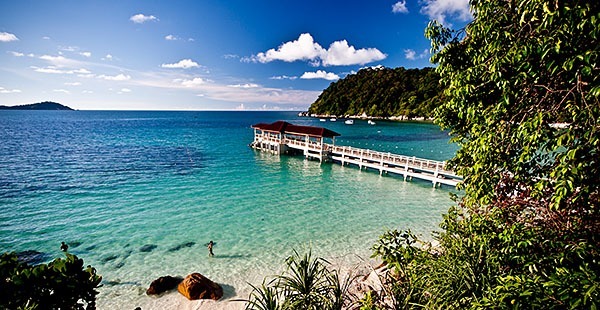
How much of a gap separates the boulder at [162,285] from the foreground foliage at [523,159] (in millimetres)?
7569

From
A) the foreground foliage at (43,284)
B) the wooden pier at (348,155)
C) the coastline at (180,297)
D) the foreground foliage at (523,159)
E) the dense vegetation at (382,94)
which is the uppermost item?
the dense vegetation at (382,94)

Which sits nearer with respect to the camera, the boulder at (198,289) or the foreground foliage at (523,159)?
the foreground foliage at (523,159)

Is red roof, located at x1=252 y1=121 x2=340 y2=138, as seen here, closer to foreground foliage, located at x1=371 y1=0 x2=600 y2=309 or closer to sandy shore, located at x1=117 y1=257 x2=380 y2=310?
sandy shore, located at x1=117 y1=257 x2=380 y2=310

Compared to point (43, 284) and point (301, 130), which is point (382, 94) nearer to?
point (301, 130)

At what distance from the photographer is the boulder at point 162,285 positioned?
908 cm

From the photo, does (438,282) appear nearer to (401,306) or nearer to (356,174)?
(401,306)

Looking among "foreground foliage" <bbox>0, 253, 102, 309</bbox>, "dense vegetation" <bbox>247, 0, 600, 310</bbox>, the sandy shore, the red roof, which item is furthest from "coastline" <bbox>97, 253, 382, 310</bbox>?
the red roof

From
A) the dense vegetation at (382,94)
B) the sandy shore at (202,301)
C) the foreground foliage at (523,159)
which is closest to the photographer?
the foreground foliage at (523,159)

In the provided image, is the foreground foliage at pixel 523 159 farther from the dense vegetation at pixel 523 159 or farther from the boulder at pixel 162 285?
the boulder at pixel 162 285

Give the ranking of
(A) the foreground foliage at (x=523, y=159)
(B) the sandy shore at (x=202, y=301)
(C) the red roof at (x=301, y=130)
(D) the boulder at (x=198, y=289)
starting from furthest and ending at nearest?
(C) the red roof at (x=301, y=130) < (D) the boulder at (x=198, y=289) < (B) the sandy shore at (x=202, y=301) < (A) the foreground foliage at (x=523, y=159)

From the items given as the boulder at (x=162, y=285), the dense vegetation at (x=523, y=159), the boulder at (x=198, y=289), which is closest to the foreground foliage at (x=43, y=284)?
the dense vegetation at (x=523, y=159)

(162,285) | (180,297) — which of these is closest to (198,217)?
(162,285)

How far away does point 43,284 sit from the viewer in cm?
362

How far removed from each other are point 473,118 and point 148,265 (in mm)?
11493
